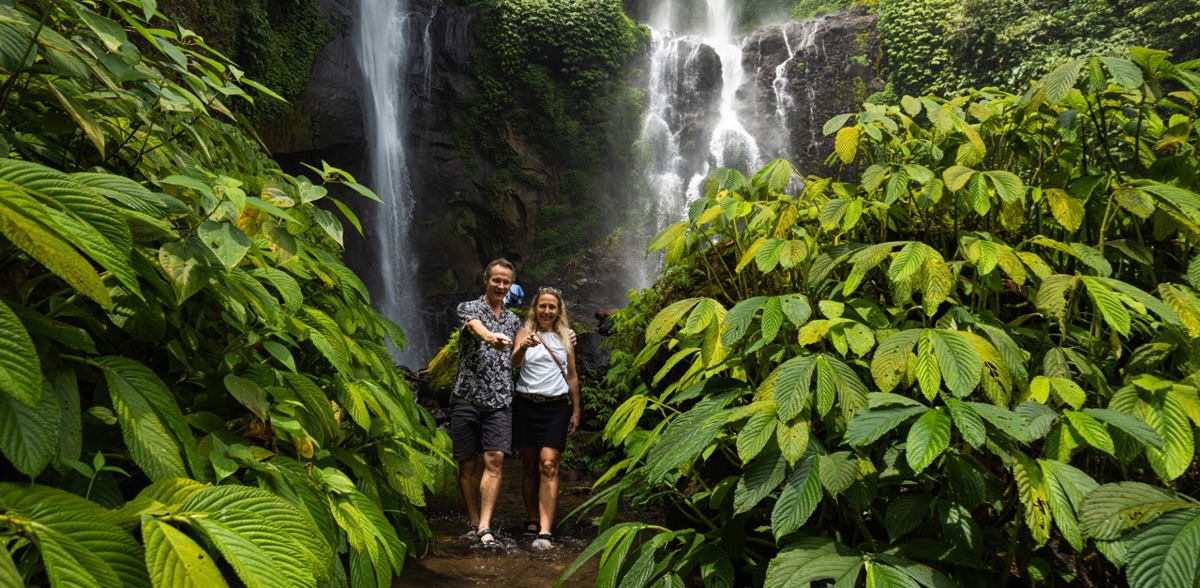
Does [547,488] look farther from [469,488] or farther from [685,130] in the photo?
[685,130]

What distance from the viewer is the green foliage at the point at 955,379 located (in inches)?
59.1

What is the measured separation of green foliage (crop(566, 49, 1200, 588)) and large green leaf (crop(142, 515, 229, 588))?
1.00 m

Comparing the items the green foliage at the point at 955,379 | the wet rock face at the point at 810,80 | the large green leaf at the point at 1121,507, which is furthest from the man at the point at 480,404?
the wet rock face at the point at 810,80

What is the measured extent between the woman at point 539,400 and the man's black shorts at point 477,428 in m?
0.13

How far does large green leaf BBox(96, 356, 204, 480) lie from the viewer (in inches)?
44.8

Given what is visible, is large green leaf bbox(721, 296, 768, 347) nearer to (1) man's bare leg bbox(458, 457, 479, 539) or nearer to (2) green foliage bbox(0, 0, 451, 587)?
(2) green foliage bbox(0, 0, 451, 587)

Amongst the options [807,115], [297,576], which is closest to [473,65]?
[807,115]

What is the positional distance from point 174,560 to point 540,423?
10.2 ft

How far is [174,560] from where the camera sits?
0.88 meters

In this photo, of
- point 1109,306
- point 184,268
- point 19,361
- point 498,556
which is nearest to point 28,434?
point 19,361

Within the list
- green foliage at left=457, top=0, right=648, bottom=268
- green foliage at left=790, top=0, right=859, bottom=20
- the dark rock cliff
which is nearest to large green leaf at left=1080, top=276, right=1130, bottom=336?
the dark rock cliff

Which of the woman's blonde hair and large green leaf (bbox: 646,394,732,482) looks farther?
the woman's blonde hair

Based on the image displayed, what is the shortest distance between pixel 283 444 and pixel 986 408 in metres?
1.59

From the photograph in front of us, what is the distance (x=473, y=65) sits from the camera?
52.8 ft
